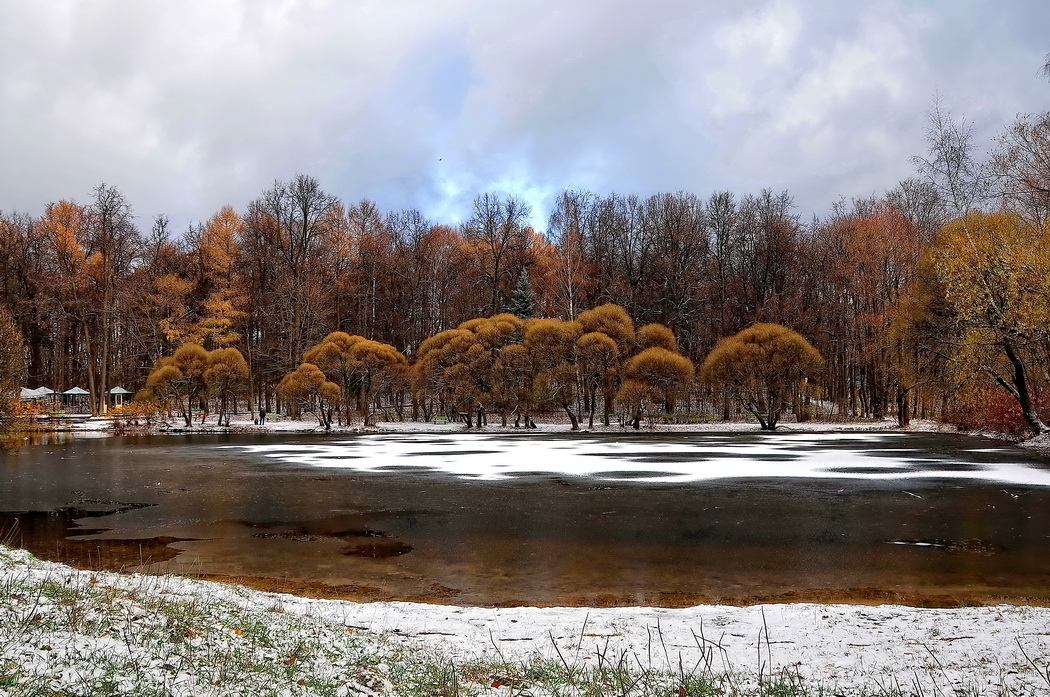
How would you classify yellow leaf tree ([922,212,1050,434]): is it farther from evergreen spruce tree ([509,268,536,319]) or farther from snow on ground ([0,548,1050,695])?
evergreen spruce tree ([509,268,536,319])

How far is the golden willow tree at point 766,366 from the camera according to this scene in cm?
3897

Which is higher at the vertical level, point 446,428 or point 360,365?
point 360,365

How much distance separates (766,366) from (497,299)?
870 inches

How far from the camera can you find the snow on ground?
4.56 meters

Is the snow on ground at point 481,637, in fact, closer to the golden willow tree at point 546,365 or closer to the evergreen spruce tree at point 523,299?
the golden willow tree at point 546,365

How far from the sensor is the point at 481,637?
6336 mm

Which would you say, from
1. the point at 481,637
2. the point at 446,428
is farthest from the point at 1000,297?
the point at 446,428

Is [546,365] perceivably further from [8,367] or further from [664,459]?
[8,367]

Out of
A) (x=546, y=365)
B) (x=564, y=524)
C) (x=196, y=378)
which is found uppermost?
(x=546, y=365)

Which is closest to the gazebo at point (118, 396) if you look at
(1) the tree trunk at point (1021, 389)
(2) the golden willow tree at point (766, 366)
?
(2) the golden willow tree at point (766, 366)

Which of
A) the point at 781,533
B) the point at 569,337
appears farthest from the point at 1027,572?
the point at 569,337

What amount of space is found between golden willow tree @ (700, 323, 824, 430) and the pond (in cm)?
1492

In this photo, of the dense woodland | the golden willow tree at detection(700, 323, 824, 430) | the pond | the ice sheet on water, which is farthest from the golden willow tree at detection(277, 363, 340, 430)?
the golden willow tree at detection(700, 323, 824, 430)

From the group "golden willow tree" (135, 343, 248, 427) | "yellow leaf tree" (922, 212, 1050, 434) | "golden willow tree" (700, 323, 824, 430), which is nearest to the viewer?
"yellow leaf tree" (922, 212, 1050, 434)
